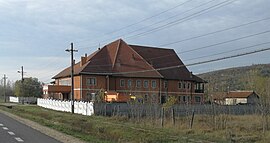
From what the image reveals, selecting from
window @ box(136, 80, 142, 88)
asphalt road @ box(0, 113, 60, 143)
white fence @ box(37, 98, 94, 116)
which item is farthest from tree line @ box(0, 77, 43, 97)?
asphalt road @ box(0, 113, 60, 143)

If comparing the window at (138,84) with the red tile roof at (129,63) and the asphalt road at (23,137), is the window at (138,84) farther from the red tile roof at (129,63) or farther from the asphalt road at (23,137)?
the asphalt road at (23,137)

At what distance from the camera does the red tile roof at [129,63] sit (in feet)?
279

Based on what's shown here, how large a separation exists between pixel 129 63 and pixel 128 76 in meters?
3.51

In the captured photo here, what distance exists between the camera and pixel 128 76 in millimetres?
87000

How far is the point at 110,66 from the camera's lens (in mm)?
86875

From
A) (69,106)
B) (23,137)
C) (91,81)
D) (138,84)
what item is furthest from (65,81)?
(23,137)

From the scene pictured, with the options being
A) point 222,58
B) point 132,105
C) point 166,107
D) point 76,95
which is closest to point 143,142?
point 222,58

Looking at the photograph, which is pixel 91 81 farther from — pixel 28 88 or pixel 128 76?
pixel 28 88

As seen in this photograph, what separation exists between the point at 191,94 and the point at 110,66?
66.3 feet

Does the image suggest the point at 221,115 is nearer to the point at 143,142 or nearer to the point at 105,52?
the point at 143,142

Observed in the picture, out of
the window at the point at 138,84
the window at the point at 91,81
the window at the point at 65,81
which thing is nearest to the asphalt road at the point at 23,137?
the window at the point at 91,81

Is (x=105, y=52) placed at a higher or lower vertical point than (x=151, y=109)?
higher

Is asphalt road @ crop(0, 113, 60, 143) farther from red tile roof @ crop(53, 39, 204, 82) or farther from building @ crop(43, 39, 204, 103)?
red tile roof @ crop(53, 39, 204, 82)

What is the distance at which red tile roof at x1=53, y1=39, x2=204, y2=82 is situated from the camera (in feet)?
279
